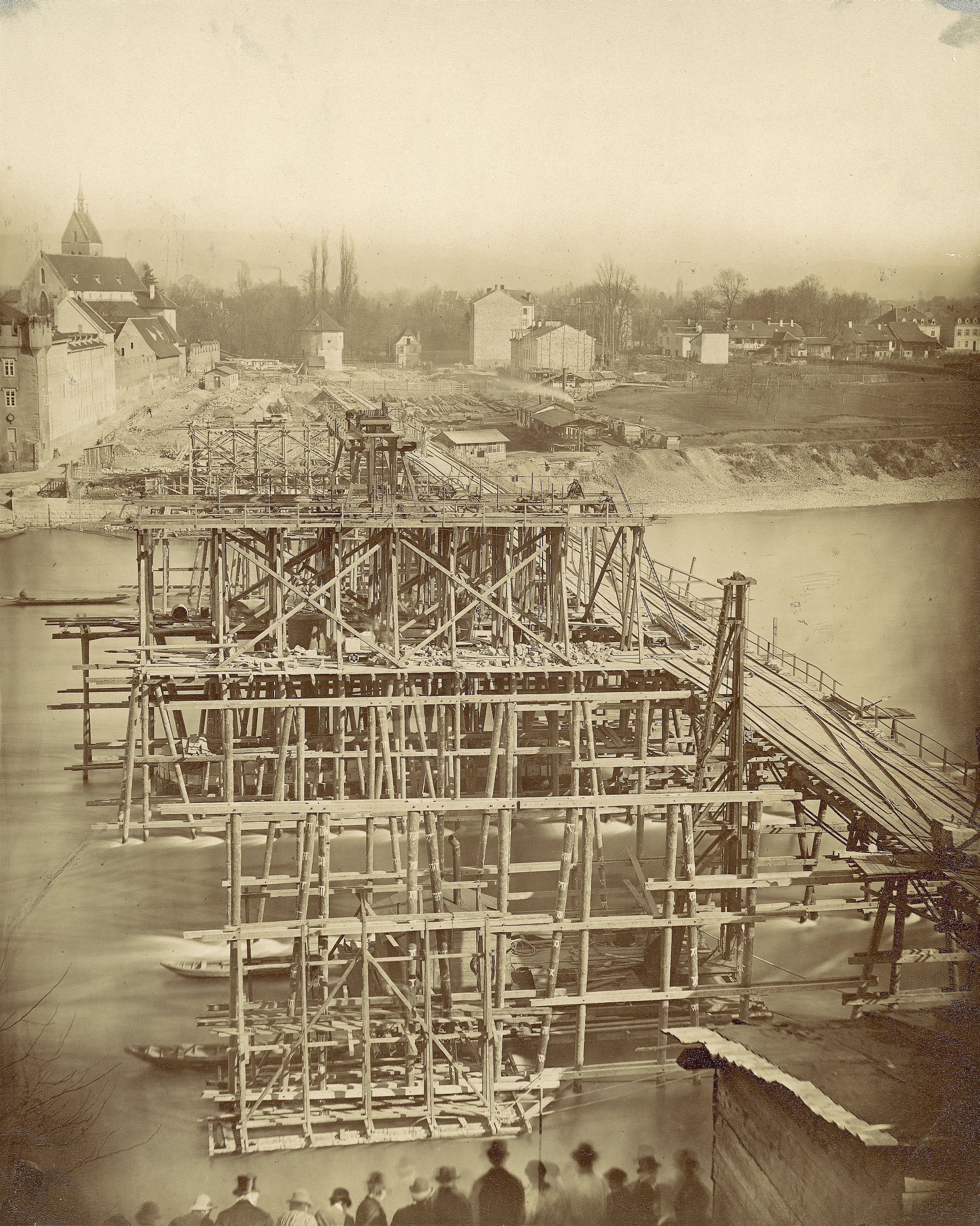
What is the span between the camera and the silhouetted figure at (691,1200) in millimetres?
10453

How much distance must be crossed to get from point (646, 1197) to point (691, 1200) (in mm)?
372

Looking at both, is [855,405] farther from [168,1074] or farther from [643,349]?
[168,1074]

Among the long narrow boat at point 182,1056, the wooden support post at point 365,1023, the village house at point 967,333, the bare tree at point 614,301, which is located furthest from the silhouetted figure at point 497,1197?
the bare tree at point 614,301

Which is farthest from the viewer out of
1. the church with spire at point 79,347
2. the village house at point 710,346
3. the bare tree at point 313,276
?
the village house at point 710,346

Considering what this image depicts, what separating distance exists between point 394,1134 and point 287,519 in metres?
6.26

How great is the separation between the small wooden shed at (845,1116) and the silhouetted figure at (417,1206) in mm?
2456

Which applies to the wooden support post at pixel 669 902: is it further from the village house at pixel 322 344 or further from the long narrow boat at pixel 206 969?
the village house at pixel 322 344

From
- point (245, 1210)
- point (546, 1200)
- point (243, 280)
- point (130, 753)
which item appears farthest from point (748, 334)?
point (245, 1210)

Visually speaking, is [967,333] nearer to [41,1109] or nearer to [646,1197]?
[646,1197]

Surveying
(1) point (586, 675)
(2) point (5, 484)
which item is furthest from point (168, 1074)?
(2) point (5, 484)

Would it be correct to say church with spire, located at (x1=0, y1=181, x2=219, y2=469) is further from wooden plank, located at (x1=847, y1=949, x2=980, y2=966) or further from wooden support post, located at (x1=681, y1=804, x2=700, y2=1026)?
wooden plank, located at (x1=847, y1=949, x2=980, y2=966)

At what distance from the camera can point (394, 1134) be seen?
33.5 feet

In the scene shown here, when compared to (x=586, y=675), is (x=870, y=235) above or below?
above

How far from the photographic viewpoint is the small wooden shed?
8508 millimetres
